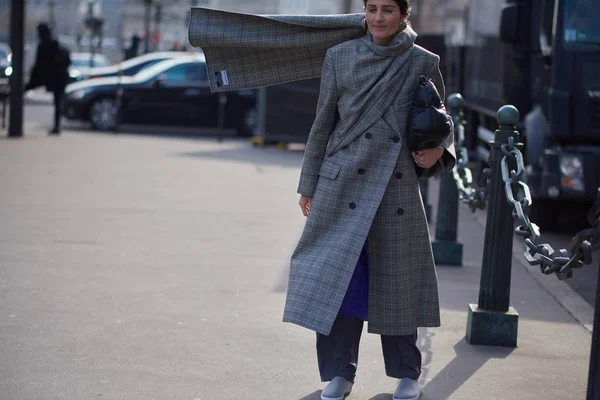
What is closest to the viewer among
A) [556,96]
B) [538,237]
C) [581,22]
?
[538,237]

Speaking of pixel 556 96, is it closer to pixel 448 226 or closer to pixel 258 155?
pixel 448 226

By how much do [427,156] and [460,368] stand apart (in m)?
1.34

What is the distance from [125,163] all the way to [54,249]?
704 cm

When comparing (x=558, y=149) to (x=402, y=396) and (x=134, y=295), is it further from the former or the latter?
(x=402, y=396)

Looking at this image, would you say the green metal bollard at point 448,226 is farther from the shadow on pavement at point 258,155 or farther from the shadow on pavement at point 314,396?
the shadow on pavement at point 258,155

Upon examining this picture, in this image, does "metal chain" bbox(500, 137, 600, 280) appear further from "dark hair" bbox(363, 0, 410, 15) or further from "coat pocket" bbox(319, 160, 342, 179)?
"dark hair" bbox(363, 0, 410, 15)

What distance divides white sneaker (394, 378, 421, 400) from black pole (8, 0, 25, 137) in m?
14.8

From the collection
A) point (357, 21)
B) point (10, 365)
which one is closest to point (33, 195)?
point (10, 365)

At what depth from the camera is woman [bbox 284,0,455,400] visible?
4602 millimetres

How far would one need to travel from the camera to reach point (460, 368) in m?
5.54

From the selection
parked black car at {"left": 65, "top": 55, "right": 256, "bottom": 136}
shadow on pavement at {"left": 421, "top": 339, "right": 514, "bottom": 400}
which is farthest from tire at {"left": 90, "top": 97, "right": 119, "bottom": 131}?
shadow on pavement at {"left": 421, "top": 339, "right": 514, "bottom": 400}

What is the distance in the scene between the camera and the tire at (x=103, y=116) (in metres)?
22.5

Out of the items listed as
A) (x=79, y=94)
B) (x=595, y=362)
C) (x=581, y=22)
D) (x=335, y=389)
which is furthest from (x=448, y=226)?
(x=79, y=94)

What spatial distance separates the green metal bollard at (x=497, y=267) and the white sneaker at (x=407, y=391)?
1.21m
